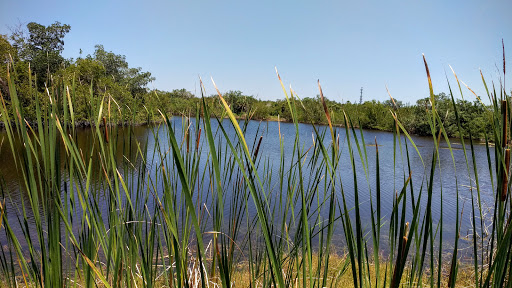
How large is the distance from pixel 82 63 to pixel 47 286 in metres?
24.1

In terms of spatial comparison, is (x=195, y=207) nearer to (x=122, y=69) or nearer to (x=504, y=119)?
(x=504, y=119)

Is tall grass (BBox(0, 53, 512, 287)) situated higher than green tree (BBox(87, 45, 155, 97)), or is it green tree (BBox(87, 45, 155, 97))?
green tree (BBox(87, 45, 155, 97))

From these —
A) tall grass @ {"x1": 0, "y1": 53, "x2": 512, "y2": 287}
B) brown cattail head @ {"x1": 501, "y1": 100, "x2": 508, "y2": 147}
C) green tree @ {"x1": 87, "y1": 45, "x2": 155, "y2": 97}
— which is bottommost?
tall grass @ {"x1": 0, "y1": 53, "x2": 512, "y2": 287}

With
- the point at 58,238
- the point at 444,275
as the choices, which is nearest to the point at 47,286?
the point at 58,238

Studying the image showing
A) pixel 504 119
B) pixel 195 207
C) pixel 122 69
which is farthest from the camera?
pixel 122 69

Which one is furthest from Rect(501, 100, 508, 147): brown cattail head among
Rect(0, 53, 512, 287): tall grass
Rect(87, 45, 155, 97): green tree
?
Rect(87, 45, 155, 97): green tree

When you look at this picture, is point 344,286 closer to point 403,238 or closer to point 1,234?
point 403,238

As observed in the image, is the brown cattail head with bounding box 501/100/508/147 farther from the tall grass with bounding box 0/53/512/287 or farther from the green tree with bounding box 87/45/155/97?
the green tree with bounding box 87/45/155/97

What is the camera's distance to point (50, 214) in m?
0.88

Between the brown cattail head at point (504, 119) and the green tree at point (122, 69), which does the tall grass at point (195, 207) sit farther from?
the green tree at point (122, 69)

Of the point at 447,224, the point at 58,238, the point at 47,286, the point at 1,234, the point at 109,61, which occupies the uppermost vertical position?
the point at 109,61

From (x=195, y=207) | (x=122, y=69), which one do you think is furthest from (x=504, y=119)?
(x=122, y=69)

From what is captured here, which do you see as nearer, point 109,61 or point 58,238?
point 58,238

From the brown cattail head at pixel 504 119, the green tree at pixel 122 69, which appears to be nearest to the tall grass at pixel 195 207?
the brown cattail head at pixel 504 119
